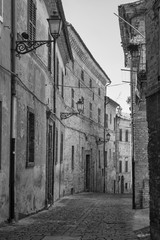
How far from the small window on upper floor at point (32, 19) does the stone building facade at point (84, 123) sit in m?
8.14

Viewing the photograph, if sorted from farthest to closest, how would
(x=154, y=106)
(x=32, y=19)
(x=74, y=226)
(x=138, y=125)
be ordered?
(x=138, y=125) < (x=32, y=19) < (x=74, y=226) < (x=154, y=106)

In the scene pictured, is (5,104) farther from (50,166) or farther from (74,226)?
(50,166)

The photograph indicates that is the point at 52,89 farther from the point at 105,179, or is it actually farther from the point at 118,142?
the point at 118,142

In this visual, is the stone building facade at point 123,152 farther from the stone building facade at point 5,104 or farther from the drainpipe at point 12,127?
the stone building facade at point 5,104

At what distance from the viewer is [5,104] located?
31.6 ft

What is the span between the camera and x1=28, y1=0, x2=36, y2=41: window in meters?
12.0

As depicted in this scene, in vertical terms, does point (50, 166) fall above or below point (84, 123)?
below

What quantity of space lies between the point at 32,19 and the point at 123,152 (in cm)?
3206

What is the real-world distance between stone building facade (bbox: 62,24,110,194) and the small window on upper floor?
8145mm

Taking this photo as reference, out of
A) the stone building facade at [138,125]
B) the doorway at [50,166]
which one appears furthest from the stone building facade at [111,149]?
the stone building facade at [138,125]

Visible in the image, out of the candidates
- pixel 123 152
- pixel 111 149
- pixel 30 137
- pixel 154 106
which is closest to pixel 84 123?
pixel 111 149

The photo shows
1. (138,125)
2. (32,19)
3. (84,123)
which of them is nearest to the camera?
(32,19)

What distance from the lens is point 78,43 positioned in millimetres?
23828

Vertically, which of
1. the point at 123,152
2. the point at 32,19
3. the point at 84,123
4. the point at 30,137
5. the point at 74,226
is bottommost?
the point at 74,226
